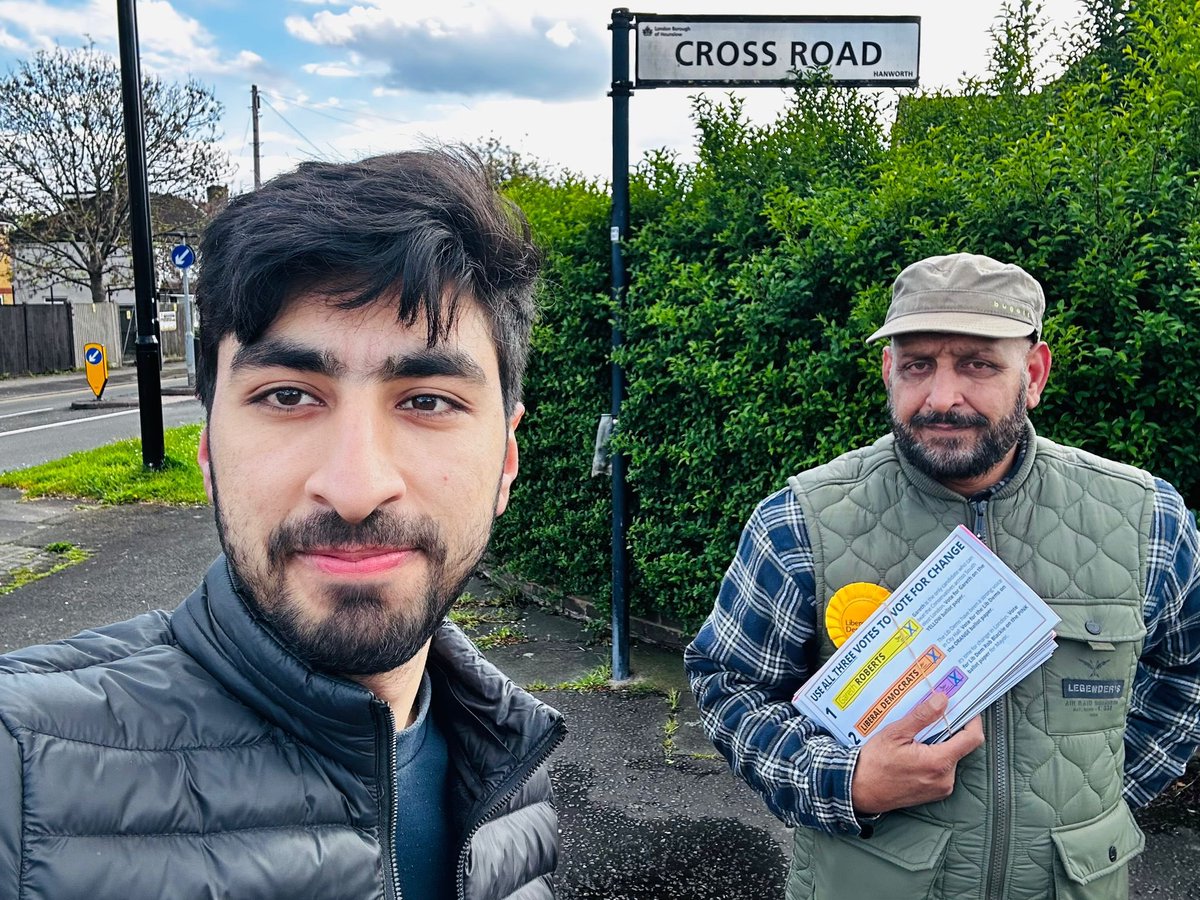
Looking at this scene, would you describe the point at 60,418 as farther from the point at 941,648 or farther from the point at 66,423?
the point at 941,648

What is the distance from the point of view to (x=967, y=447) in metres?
2.20

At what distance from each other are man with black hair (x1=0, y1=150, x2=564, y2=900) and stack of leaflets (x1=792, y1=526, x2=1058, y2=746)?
1.02 m

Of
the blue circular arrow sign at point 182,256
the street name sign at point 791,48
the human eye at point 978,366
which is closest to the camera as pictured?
the human eye at point 978,366

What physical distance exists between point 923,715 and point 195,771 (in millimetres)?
1449

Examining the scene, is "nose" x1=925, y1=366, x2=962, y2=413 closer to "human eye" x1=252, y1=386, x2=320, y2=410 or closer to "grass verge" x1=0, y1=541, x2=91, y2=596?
"human eye" x1=252, y1=386, x2=320, y2=410

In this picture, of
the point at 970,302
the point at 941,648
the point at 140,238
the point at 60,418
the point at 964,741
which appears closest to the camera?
the point at 964,741

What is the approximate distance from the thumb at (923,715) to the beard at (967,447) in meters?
0.48

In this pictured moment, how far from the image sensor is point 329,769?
4.22ft

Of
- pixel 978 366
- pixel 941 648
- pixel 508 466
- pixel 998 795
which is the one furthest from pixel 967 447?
pixel 508 466

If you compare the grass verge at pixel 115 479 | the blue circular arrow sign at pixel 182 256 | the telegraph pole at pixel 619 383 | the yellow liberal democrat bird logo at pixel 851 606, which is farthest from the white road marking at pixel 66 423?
the yellow liberal democrat bird logo at pixel 851 606

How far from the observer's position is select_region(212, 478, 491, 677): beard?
1.22 metres

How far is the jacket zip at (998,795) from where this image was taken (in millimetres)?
2033

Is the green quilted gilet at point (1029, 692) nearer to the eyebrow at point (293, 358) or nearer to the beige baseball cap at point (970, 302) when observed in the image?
the beige baseball cap at point (970, 302)

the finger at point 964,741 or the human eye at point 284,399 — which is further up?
the human eye at point 284,399
